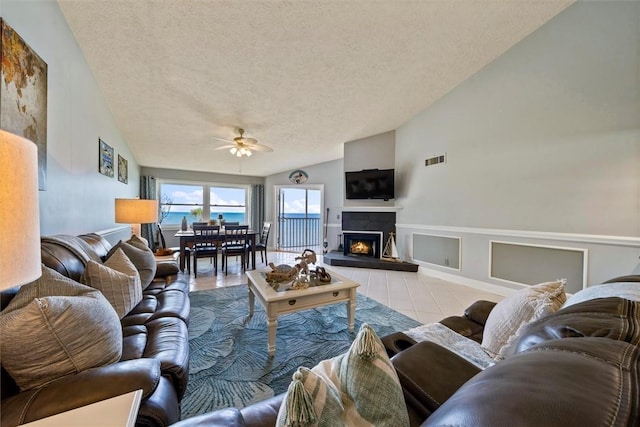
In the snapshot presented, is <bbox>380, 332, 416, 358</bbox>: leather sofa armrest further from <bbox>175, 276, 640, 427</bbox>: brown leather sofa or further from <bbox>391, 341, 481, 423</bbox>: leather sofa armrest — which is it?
<bbox>175, 276, 640, 427</bbox>: brown leather sofa

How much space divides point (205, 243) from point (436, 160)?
13.9 feet

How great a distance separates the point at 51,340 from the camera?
0.76 meters

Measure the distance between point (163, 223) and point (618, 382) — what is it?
294 inches

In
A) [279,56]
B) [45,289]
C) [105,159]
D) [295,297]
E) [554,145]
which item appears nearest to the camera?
[45,289]

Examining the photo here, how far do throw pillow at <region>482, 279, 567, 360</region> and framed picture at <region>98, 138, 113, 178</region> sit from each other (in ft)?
12.8

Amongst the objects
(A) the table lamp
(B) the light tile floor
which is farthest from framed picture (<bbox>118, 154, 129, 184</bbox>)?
(B) the light tile floor

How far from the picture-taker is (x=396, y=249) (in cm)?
464

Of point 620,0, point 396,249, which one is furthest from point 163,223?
point 620,0

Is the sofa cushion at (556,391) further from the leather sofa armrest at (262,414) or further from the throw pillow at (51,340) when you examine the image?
the throw pillow at (51,340)

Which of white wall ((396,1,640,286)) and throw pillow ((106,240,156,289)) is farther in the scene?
white wall ((396,1,640,286))

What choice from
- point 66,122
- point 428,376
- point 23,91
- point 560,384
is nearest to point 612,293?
point 428,376

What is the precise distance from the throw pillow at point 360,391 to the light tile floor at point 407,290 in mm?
2115

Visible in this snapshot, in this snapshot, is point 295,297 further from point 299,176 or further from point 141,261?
point 299,176

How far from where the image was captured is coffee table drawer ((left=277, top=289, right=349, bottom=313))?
1827mm
